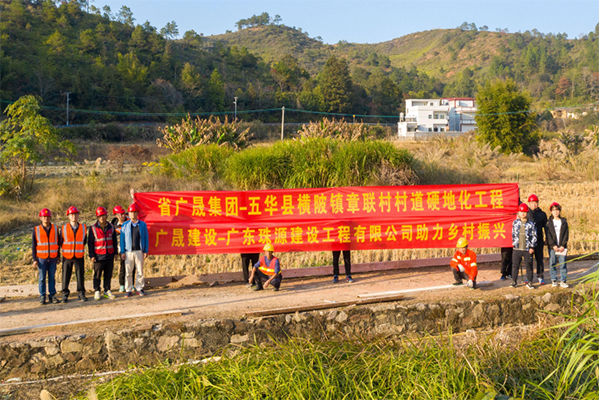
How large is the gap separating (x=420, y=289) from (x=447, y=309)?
3.24 feet

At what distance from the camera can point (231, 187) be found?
18734mm

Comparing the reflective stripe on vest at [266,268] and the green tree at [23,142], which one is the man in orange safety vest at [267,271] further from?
the green tree at [23,142]

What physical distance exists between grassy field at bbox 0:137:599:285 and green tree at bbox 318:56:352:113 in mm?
50435

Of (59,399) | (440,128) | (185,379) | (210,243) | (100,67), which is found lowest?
(59,399)

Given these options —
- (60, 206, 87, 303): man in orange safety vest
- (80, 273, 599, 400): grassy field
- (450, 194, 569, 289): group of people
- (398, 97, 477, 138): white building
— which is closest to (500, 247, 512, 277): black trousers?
(450, 194, 569, 289): group of people

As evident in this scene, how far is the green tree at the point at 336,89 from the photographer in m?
78.5

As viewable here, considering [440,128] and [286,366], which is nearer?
[286,366]

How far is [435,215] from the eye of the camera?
460 inches

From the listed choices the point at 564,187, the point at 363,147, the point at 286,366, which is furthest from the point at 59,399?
the point at 564,187

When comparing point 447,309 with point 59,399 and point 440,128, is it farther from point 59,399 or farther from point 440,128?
point 440,128

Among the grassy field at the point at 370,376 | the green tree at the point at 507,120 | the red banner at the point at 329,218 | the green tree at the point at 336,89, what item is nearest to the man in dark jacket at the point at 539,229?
the red banner at the point at 329,218

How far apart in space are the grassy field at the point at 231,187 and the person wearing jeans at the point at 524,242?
3.15ft

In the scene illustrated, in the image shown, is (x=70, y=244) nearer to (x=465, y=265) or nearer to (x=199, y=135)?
(x=465, y=265)

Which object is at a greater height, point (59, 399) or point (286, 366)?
point (286, 366)
